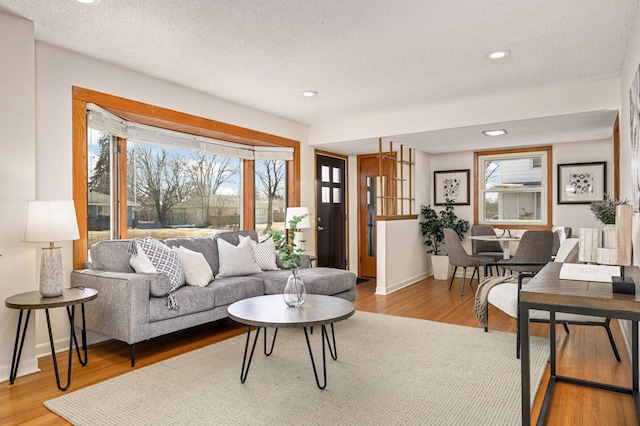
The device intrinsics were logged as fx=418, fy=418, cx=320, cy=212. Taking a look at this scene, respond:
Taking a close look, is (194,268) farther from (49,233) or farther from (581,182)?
(581,182)

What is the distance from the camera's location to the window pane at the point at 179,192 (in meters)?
4.19

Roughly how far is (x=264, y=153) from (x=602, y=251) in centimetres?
414

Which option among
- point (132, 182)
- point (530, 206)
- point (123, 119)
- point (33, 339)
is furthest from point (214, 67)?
point (530, 206)

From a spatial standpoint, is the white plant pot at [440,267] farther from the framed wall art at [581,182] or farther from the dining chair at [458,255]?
the framed wall art at [581,182]

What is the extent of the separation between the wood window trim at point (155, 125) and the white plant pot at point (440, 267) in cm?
257

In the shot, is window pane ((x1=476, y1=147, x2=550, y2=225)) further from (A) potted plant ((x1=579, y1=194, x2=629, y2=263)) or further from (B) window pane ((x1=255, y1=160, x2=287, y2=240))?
(A) potted plant ((x1=579, y1=194, x2=629, y2=263))

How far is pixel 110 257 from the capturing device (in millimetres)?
3330

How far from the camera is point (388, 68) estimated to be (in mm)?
3676

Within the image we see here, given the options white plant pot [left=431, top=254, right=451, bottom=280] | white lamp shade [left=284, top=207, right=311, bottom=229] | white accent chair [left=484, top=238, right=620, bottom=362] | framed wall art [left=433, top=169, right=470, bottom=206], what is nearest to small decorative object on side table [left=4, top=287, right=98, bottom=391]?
white lamp shade [left=284, top=207, right=311, bottom=229]

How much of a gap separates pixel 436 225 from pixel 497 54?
11.7ft

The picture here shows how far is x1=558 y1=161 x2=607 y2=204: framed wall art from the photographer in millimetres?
5797

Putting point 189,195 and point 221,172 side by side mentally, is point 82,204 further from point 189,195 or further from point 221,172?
point 221,172

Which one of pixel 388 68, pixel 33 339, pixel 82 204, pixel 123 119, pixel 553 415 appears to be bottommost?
pixel 553 415

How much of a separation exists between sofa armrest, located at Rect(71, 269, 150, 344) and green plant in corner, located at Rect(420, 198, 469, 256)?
468 centimetres
